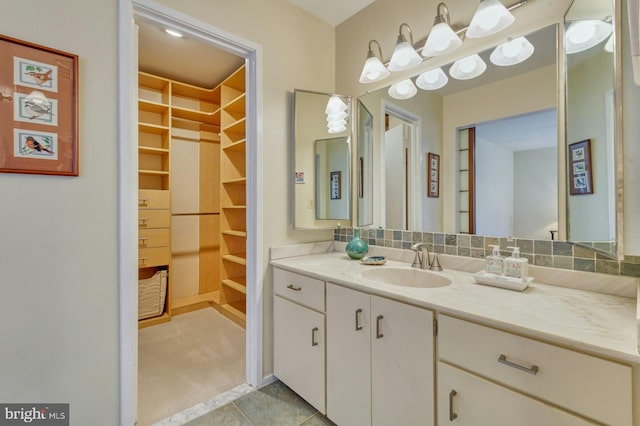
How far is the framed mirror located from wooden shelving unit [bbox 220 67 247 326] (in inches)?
101

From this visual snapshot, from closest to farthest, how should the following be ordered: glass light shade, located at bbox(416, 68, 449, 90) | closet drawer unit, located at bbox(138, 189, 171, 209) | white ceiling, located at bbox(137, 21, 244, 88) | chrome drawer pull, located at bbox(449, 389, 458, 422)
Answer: chrome drawer pull, located at bbox(449, 389, 458, 422), glass light shade, located at bbox(416, 68, 449, 90), white ceiling, located at bbox(137, 21, 244, 88), closet drawer unit, located at bbox(138, 189, 171, 209)

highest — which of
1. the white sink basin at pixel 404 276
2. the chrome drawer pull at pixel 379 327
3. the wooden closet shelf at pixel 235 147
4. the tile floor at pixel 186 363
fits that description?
the wooden closet shelf at pixel 235 147

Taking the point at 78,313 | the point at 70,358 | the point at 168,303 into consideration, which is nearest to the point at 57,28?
the point at 78,313

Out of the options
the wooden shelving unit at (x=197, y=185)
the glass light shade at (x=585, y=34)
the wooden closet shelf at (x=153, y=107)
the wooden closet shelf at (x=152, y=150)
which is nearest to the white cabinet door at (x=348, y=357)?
the glass light shade at (x=585, y=34)

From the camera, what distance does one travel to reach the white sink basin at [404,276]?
147 centimetres

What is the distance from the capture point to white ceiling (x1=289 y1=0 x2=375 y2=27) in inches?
77.9

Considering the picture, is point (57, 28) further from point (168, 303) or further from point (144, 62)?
point (168, 303)

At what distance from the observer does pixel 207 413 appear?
5.16 ft

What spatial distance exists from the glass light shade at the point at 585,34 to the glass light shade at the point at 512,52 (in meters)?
0.14

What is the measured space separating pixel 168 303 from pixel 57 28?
2.42 meters

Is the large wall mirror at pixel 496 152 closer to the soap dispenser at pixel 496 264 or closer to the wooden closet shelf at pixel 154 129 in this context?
the soap dispenser at pixel 496 264

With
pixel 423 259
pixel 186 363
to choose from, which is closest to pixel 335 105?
pixel 423 259

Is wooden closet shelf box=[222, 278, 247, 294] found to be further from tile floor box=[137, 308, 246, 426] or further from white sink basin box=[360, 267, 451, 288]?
white sink basin box=[360, 267, 451, 288]

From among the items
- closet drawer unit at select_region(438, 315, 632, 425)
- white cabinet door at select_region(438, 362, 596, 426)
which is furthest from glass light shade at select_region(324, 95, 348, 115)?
white cabinet door at select_region(438, 362, 596, 426)
